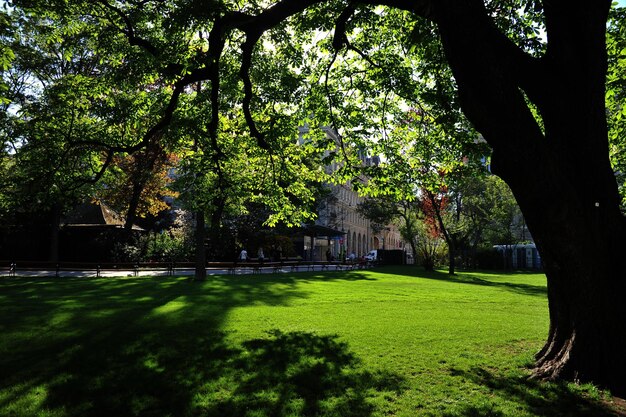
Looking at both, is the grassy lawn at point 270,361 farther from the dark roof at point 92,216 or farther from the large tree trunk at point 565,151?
the dark roof at point 92,216

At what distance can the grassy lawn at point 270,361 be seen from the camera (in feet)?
16.3

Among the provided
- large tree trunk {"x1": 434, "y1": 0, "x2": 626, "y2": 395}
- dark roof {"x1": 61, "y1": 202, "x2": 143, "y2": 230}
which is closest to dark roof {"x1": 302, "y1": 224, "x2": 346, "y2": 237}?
dark roof {"x1": 61, "y1": 202, "x2": 143, "y2": 230}

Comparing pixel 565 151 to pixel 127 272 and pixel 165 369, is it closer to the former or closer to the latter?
pixel 165 369

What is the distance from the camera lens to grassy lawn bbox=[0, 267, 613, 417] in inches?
196

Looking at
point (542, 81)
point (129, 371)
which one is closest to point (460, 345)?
point (542, 81)

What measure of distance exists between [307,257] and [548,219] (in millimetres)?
53748

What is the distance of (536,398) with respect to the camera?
525cm

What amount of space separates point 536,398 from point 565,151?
9.80 ft

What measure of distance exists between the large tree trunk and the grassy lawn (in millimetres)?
882

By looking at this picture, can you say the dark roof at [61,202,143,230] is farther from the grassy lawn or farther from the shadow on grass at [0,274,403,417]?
the shadow on grass at [0,274,403,417]

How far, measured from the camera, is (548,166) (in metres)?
5.11

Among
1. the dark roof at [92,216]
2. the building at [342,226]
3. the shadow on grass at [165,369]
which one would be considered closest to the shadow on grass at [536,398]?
the shadow on grass at [165,369]

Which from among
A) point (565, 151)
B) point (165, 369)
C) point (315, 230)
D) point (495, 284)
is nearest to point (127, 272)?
point (315, 230)

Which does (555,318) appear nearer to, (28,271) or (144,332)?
(144,332)
